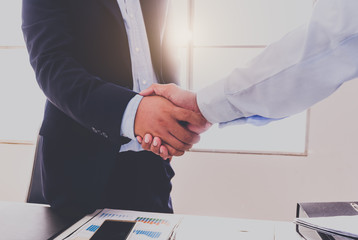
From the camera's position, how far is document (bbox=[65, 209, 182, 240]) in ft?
2.19

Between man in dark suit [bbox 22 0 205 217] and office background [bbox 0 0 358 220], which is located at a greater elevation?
man in dark suit [bbox 22 0 205 217]

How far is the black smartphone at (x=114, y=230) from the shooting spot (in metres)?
0.64

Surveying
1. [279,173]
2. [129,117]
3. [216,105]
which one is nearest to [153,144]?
[129,117]

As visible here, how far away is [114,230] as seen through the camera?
2.23 ft

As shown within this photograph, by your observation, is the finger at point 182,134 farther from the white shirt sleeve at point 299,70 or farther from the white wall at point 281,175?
the white wall at point 281,175

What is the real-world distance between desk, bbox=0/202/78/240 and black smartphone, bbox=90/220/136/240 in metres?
0.11

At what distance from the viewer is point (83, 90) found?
812mm

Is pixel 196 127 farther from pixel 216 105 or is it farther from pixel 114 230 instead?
pixel 114 230

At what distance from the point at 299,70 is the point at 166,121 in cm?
40

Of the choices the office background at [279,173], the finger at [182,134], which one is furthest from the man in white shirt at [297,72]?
the office background at [279,173]

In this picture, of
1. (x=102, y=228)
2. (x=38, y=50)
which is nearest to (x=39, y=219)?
(x=102, y=228)

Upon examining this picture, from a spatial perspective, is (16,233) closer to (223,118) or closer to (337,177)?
(223,118)

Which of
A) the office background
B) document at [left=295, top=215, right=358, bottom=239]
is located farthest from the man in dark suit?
the office background

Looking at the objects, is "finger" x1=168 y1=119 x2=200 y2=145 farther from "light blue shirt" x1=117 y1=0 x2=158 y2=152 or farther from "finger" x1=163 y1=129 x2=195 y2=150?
"light blue shirt" x1=117 y1=0 x2=158 y2=152
